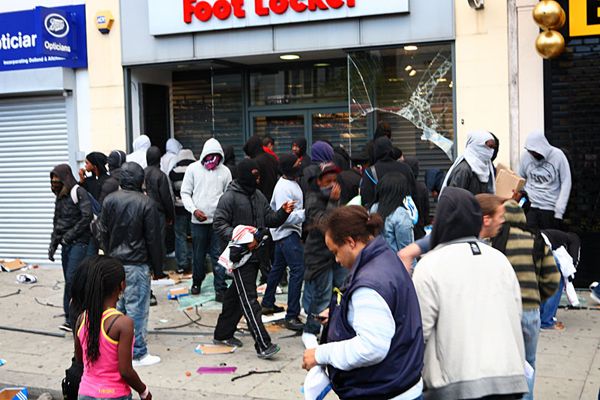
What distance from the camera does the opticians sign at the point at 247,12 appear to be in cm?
1086

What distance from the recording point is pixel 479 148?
8078 mm

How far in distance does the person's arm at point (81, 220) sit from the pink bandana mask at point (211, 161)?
1964 mm

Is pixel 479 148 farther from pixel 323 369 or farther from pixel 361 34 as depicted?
pixel 323 369

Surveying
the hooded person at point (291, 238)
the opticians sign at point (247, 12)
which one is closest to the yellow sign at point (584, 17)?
the opticians sign at point (247, 12)

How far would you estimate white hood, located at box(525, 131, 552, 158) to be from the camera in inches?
370

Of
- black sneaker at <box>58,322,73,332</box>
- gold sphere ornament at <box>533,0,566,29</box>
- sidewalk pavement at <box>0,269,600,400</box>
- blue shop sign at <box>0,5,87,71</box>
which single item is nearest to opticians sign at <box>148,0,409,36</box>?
blue shop sign at <box>0,5,87,71</box>

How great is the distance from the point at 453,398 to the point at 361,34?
8.10m

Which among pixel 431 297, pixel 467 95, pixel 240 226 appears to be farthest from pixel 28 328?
pixel 431 297

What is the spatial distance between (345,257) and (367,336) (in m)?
0.49

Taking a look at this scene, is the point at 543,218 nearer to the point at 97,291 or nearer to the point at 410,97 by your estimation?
the point at 410,97

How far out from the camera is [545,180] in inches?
377

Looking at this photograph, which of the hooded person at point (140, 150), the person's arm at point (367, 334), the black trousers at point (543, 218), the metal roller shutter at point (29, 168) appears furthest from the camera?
the metal roller shutter at point (29, 168)

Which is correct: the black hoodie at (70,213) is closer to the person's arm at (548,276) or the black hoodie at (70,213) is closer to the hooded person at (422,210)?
the hooded person at (422,210)

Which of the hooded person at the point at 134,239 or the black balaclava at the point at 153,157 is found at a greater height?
the black balaclava at the point at 153,157
